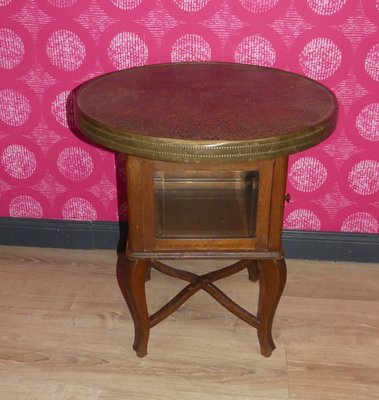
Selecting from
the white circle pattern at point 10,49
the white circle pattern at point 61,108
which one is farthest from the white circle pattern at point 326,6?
the white circle pattern at point 10,49

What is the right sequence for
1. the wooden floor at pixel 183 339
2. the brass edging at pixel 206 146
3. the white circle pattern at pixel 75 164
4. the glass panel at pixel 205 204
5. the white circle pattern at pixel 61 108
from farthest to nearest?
the white circle pattern at pixel 75 164 → the white circle pattern at pixel 61 108 → the wooden floor at pixel 183 339 → the glass panel at pixel 205 204 → the brass edging at pixel 206 146

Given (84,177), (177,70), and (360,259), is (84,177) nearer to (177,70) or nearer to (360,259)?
(177,70)

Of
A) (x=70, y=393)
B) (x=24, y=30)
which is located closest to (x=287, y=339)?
(x=70, y=393)

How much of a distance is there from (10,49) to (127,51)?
1.40 ft

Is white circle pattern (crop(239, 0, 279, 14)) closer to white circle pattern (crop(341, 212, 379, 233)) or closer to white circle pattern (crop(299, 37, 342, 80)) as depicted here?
white circle pattern (crop(299, 37, 342, 80))

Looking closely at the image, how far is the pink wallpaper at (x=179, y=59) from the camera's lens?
72.7 inches

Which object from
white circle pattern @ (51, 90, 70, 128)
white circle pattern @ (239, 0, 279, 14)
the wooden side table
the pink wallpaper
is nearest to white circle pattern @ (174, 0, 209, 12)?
the pink wallpaper

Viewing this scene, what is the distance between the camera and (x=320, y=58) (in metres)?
1.88

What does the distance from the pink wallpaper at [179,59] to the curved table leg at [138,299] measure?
0.64m

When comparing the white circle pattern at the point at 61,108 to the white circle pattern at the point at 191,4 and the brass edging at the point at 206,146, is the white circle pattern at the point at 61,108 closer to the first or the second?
the white circle pattern at the point at 191,4

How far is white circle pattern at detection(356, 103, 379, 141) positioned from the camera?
196cm

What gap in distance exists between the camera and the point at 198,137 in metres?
1.26

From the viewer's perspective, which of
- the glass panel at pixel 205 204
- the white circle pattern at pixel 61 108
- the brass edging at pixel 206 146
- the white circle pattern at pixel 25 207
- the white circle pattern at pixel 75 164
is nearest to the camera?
the brass edging at pixel 206 146

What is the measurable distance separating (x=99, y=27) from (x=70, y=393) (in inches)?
47.6
